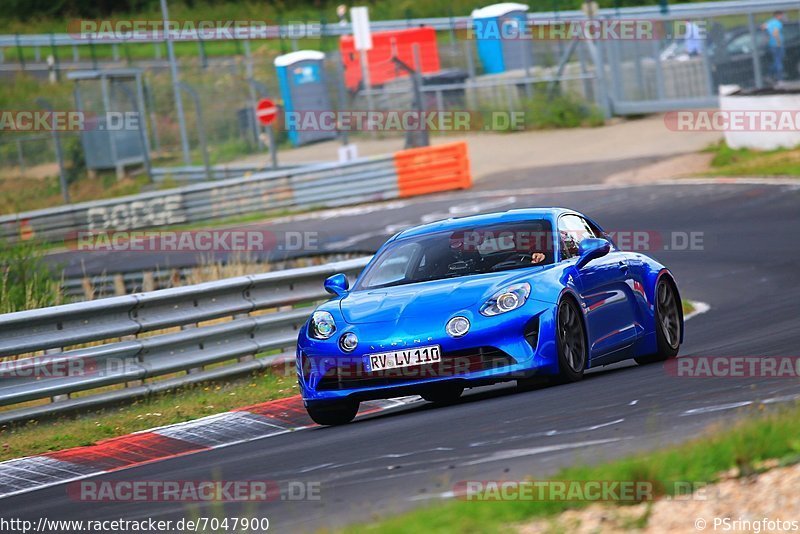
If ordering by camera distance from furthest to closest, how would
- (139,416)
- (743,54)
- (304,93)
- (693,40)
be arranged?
(304,93) < (693,40) < (743,54) < (139,416)

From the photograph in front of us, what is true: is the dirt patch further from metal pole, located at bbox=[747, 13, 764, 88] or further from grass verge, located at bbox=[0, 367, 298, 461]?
grass verge, located at bbox=[0, 367, 298, 461]

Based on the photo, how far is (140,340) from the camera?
479 inches

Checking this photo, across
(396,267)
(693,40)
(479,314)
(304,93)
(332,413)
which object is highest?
(693,40)

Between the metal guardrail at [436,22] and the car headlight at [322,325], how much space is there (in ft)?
75.0

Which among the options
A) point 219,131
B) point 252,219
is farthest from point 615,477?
point 219,131

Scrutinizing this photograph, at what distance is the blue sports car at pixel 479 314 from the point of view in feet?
30.7

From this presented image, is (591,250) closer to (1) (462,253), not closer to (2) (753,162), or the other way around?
(1) (462,253)

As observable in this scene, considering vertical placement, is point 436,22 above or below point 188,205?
→ above

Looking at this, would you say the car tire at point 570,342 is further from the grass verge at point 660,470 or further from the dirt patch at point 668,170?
the dirt patch at point 668,170

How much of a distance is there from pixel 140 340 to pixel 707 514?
24.5 feet

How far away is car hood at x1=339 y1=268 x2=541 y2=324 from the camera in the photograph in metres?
9.53

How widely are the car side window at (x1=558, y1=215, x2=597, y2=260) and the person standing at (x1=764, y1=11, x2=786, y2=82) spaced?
20749 millimetres

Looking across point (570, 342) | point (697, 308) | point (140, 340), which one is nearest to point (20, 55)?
point (697, 308)

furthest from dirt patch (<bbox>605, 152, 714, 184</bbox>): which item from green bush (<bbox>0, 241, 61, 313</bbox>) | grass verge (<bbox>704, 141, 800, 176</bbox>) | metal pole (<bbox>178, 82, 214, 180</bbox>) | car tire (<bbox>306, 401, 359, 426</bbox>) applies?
car tire (<bbox>306, 401, 359, 426</bbox>)
